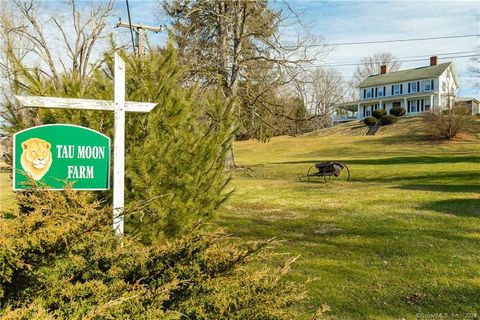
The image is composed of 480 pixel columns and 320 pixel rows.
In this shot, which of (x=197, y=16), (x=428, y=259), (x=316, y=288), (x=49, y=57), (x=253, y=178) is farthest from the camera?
(x=49, y=57)

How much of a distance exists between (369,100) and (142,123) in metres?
56.4

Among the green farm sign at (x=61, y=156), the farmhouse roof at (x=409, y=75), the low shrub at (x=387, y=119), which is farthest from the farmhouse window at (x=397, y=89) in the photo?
the green farm sign at (x=61, y=156)

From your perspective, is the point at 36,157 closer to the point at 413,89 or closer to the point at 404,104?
the point at 413,89

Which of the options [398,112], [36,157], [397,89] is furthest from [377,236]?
[397,89]

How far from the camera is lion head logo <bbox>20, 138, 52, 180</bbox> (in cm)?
297

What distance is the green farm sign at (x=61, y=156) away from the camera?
2.97 metres

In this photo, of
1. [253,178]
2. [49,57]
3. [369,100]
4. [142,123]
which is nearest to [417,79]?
[369,100]

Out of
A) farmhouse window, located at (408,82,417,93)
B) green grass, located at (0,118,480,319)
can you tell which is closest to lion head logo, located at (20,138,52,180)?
green grass, located at (0,118,480,319)

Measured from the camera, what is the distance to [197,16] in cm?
1733

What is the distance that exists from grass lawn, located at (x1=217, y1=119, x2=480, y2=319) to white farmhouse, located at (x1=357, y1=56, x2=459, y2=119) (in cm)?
3661

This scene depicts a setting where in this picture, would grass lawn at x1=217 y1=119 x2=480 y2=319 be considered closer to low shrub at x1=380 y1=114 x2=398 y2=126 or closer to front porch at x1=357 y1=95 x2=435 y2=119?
low shrub at x1=380 y1=114 x2=398 y2=126

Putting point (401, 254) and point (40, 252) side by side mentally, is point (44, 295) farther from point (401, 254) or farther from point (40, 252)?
point (401, 254)

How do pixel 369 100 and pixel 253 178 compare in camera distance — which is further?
pixel 369 100

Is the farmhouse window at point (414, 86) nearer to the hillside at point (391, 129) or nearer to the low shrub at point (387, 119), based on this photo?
the hillside at point (391, 129)
